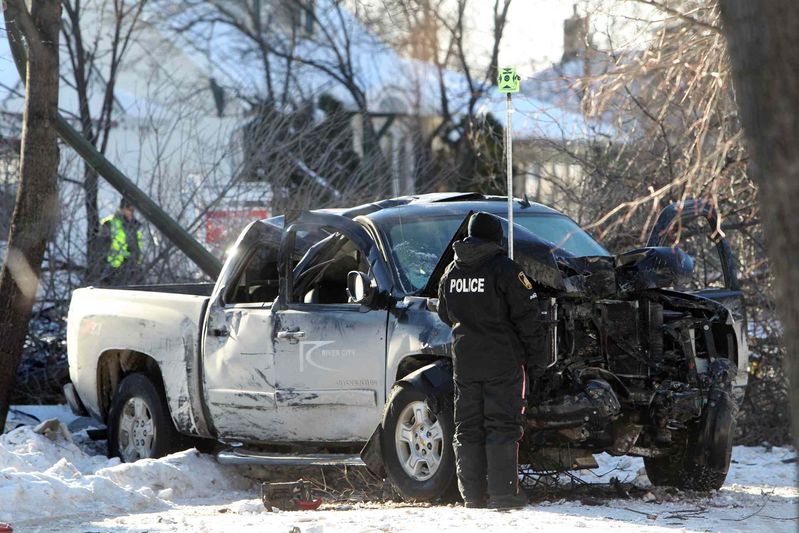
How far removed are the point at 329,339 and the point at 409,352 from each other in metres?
0.69

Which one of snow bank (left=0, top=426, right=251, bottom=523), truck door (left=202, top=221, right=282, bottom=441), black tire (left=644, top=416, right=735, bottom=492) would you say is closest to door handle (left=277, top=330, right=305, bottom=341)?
truck door (left=202, top=221, right=282, bottom=441)

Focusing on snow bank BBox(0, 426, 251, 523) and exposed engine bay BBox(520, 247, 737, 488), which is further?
snow bank BBox(0, 426, 251, 523)

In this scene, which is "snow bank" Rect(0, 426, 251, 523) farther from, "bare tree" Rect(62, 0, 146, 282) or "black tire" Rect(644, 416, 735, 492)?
"bare tree" Rect(62, 0, 146, 282)

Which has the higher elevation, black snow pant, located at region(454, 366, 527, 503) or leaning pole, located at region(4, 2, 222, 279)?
leaning pole, located at region(4, 2, 222, 279)

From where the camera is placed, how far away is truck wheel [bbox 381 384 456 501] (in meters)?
7.18

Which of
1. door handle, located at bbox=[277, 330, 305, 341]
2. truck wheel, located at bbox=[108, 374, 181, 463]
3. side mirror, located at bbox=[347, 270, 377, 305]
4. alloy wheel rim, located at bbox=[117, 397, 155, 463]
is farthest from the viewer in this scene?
alloy wheel rim, located at bbox=[117, 397, 155, 463]

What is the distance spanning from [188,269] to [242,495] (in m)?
6.26

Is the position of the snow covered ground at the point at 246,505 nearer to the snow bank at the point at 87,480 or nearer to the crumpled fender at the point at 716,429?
the snow bank at the point at 87,480

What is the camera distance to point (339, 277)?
870 centimetres

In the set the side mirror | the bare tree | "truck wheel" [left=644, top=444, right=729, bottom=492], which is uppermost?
the bare tree

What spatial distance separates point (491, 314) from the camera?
22.4ft

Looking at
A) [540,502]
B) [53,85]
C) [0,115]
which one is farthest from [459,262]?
[0,115]

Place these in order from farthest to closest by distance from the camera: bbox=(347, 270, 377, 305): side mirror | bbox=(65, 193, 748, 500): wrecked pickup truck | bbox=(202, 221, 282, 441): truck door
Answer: bbox=(202, 221, 282, 441): truck door, bbox=(347, 270, 377, 305): side mirror, bbox=(65, 193, 748, 500): wrecked pickup truck

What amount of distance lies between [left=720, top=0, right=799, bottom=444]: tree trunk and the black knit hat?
3174 millimetres
